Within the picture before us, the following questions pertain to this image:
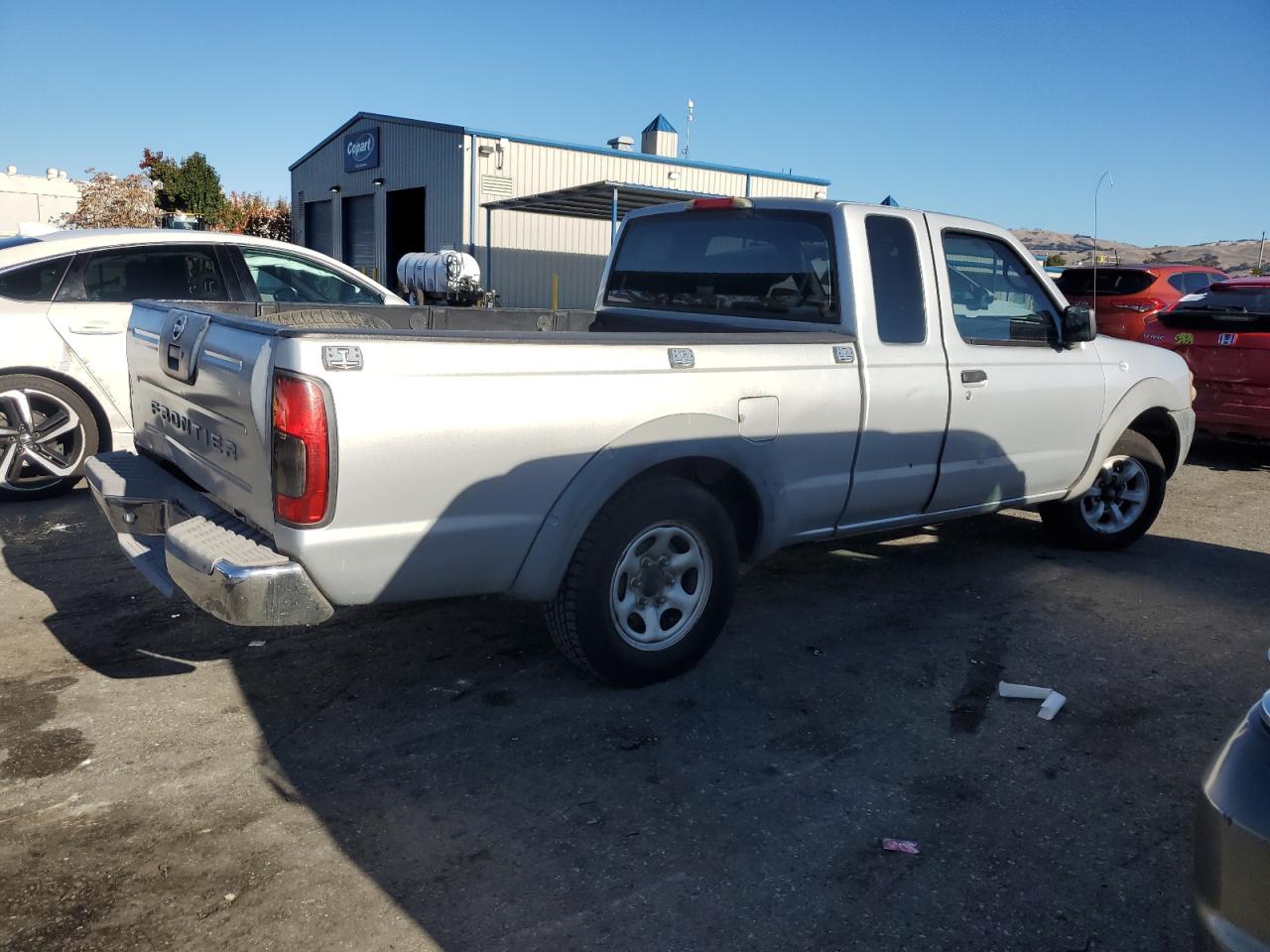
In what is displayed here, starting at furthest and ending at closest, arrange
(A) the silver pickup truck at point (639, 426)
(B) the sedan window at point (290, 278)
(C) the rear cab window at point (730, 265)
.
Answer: (B) the sedan window at point (290, 278), (C) the rear cab window at point (730, 265), (A) the silver pickup truck at point (639, 426)

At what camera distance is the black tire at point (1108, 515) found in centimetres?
589

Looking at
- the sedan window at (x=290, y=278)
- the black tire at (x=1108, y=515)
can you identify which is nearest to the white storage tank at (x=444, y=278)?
the sedan window at (x=290, y=278)

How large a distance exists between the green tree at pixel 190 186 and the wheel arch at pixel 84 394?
28.1 metres

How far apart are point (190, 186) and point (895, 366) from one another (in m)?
32.7

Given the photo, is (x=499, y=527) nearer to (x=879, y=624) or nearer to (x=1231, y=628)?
(x=879, y=624)

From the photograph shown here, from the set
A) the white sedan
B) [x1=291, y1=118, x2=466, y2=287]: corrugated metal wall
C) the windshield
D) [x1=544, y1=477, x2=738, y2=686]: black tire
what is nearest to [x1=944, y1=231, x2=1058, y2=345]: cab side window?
[x1=544, y1=477, x2=738, y2=686]: black tire

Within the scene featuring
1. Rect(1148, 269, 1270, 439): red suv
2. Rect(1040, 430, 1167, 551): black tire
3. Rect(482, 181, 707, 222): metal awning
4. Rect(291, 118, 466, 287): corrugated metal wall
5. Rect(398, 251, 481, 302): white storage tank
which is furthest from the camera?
Rect(291, 118, 466, 287): corrugated metal wall

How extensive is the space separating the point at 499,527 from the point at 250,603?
806mm

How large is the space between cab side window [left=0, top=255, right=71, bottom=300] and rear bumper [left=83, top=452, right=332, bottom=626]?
2.96 metres

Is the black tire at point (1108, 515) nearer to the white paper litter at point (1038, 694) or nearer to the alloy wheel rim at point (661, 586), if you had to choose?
the white paper litter at point (1038, 694)

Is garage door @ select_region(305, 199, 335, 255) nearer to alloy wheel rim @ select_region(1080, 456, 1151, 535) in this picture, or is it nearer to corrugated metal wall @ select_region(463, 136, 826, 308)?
corrugated metal wall @ select_region(463, 136, 826, 308)

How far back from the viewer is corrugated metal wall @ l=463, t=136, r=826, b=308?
2244 cm

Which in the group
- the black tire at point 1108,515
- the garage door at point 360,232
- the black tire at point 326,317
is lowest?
the black tire at point 1108,515

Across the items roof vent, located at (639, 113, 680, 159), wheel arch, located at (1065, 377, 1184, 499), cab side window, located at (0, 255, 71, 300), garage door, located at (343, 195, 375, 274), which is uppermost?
roof vent, located at (639, 113, 680, 159)
